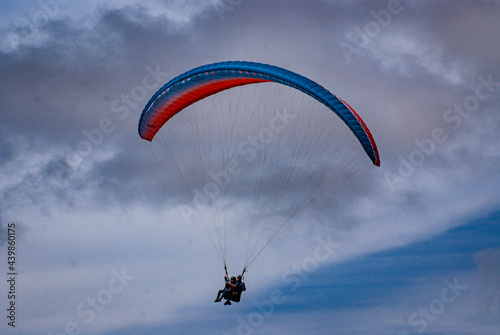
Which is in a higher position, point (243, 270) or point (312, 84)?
point (312, 84)

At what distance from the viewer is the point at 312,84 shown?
2691cm

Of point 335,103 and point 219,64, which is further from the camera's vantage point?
point 219,64

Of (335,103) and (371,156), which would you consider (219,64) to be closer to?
(335,103)

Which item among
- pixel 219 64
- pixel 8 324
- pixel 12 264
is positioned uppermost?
pixel 219 64

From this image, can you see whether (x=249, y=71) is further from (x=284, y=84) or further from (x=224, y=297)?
(x=224, y=297)

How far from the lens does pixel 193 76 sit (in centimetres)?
2972

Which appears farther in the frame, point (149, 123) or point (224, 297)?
point (149, 123)

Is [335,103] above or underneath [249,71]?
underneath

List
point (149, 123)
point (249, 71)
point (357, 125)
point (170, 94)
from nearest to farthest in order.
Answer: point (357, 125), point (249, 71), point (170, 94), point (149, 123)

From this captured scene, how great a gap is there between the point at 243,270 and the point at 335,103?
27.4ft

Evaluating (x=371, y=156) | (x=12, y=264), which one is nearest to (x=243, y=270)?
(x=371, y=156)

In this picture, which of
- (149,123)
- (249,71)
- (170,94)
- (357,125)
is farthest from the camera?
(149,123)

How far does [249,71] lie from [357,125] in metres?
5.16

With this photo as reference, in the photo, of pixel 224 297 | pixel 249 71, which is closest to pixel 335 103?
pixel 249 71
